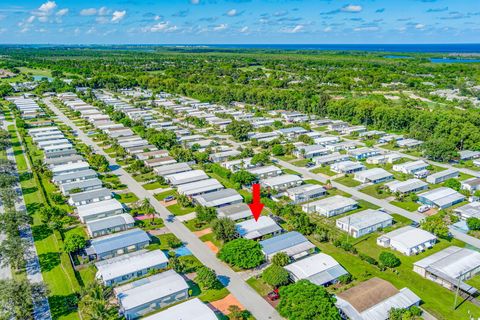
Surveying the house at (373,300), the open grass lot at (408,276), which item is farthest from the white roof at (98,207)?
the house at (373,300)

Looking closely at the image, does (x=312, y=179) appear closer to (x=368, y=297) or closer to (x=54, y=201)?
(x=368, y=297)

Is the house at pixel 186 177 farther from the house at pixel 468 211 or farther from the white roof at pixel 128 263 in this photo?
the house at pixel 468 211

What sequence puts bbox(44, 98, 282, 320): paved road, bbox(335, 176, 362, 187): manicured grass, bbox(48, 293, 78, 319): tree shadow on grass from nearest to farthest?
A: bbox(48, 293, 78, 319): tree shadow on grass → bbox(44, 98, 282, 320): paved road → bbox(335, 176, 362, 187): manicured grass

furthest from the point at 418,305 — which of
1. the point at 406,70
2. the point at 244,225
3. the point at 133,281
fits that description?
the point at 406,70

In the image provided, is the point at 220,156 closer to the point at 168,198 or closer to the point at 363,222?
the point at 168,198

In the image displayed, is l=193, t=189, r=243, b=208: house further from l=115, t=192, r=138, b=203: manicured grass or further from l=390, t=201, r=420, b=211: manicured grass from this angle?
l=390, t=201, r=420, b=211: manicured grass

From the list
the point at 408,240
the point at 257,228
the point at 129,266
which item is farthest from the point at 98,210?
the point at 408,240

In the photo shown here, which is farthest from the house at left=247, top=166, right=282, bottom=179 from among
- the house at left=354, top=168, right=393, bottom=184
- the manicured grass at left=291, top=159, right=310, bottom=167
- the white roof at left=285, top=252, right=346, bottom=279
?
the white roof at left=285, top=252, right=346, bottom=279
